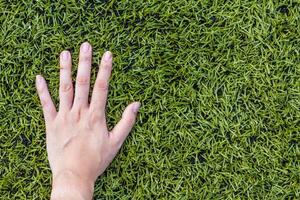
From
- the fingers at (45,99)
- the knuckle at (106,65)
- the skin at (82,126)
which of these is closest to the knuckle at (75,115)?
the skin at (82,126)

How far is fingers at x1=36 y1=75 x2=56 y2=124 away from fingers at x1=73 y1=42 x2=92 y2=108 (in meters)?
0.15

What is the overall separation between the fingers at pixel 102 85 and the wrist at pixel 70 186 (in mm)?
406

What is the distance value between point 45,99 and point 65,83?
0.15 metres

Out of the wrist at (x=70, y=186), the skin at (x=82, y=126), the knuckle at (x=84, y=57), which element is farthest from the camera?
the knuckle at (x=84, y=57)

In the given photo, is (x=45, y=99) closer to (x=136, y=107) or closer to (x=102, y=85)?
(x=102, y=85)

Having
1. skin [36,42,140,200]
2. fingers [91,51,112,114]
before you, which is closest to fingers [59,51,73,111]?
skin [36,42,140,200]

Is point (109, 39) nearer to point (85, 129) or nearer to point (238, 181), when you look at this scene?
point (85, 129)

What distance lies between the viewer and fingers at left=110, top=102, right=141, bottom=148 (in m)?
3.11

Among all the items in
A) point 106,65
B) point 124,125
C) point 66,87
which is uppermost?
point 106,65

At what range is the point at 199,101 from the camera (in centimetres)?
315

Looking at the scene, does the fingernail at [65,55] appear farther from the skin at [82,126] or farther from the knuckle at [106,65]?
the knuckle at [106,65]

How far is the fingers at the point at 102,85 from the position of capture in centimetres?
309

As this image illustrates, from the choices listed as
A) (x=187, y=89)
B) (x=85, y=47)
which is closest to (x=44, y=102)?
(x=85, y=47)

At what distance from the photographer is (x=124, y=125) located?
3121mm
